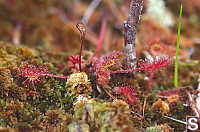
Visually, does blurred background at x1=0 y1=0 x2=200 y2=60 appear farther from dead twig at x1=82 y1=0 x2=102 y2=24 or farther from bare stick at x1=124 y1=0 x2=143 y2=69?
bare stick at x1=124 y1=0 x2=143 y2=69

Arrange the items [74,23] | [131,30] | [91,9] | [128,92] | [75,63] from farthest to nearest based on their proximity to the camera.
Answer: [91,9]
[74,23]
[75,63]
[131,30]
[128,92]

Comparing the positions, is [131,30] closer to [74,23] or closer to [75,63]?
[75,63]

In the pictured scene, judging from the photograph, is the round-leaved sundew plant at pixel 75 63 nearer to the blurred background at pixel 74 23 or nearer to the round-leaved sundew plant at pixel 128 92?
the round-leaved sundew plant at pixel 128 92

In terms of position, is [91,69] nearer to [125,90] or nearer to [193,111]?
[125,90]

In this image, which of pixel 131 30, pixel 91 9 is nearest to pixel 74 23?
pixel 91 9

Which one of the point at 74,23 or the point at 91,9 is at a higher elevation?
the point at 91,9

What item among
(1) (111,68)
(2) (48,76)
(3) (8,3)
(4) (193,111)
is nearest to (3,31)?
(3) (8,3)

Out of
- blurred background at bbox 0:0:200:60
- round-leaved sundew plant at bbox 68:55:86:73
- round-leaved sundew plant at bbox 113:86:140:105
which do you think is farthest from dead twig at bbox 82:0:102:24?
round-leaved sundew plant at bbox 113:86:140:105

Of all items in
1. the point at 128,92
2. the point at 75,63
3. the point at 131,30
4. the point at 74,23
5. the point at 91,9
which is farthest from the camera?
the point at 91,9

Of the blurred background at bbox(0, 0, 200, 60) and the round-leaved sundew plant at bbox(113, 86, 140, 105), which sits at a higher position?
the blurred background at bbox(0, 0, 200, 60)
